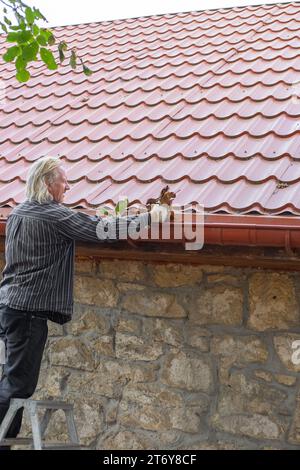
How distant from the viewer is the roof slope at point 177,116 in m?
4.14

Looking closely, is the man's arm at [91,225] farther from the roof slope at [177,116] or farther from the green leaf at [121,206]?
the roof slope at [177,116]

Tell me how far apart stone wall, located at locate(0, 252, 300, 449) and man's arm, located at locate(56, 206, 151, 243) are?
69 centimetres

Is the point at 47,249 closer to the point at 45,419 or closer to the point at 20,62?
the point at 20,62

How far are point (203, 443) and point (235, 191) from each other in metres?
1.40

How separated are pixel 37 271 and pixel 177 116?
6.96 ft

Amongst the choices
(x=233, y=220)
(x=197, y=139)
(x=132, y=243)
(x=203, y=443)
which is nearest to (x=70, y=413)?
(x=203, y=443)

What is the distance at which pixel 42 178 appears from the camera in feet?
11.6

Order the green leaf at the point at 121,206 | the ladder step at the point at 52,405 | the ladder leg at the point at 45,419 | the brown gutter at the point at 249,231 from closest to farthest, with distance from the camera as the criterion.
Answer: the brown gutter at the point at 249,231, the ladder step at the point at 52,405, the green leaf at the point at 121,206, the ladder leg at the point at 45,419

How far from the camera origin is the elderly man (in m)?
3.43

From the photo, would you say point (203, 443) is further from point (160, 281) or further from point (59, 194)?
point (59, 194)

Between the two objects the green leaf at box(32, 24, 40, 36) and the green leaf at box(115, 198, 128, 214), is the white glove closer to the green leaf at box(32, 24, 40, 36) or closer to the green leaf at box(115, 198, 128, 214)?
the green leaf at box(115, 198, 128, 214)

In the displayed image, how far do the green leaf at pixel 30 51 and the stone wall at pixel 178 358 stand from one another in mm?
1552

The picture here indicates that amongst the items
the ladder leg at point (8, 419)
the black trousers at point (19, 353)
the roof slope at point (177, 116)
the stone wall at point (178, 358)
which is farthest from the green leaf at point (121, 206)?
the ladder leg at point (8, 419)
